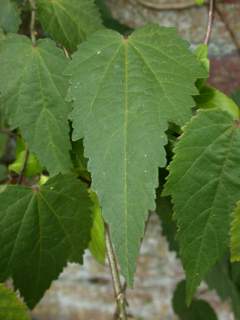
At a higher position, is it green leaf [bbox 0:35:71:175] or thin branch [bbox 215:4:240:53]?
green leaf [bbox 0:35:71:175]

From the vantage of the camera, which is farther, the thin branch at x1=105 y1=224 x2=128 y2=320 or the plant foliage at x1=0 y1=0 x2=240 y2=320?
the thin branch at x1=105 y1=224 x2=128 y2=320

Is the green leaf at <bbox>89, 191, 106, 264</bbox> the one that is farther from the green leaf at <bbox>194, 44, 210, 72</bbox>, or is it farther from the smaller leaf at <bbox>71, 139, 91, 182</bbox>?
the green leaf at <bbox>194, 44, 210, 72</bbox>

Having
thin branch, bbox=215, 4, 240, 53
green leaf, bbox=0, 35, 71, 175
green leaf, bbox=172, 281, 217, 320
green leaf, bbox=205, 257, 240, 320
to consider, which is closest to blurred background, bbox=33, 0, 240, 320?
thin branch, bbox=215, 4, 240, 53

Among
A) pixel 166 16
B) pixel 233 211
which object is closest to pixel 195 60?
pixel 233 211

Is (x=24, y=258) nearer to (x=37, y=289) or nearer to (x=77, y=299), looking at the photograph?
(x=37, y=289)

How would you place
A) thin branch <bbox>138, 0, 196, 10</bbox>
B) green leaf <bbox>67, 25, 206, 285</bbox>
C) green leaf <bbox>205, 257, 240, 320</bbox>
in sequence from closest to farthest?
green leaf <bbox>67, 25, 206, 285</bbox>, green leaf <bbox>205, 257, 240, 320</bbox>, thin branch <bbox>138, 0, 196, 10</bbox>

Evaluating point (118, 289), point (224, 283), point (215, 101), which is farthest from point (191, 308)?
point (215, 101)

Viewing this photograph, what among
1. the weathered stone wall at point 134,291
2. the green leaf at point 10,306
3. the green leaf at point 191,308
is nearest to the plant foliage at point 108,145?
the green leaf at point 10,306

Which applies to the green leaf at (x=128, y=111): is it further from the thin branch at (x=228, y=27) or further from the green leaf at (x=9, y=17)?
the thin branch at (x=228, y=27)
